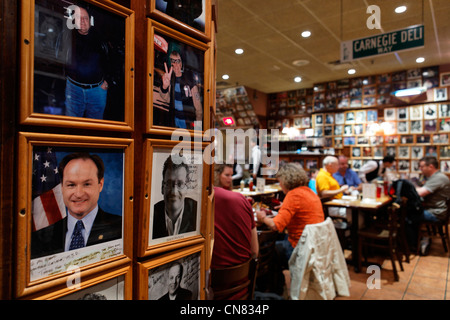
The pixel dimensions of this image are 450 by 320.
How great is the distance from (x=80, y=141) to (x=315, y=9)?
4.74 meters

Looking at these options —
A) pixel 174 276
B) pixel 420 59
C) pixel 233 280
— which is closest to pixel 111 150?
pixel 174 276

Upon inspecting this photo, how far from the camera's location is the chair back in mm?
2609

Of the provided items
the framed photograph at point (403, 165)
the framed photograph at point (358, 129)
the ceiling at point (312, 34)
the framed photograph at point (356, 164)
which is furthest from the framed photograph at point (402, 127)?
the ceiling at point (312, 34)

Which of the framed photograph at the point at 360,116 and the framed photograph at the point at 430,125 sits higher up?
the framed photograph at the point at 360,116

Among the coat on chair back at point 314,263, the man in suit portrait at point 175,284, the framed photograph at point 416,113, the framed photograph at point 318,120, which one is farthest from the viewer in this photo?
the framed photograph at point 318,120

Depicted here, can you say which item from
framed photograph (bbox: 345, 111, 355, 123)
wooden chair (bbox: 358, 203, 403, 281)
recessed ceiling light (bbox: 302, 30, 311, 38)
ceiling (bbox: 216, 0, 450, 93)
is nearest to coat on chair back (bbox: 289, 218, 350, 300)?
wooden chair (bbox: 358, 203, 403, 281)

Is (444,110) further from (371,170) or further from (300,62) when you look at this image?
(300,62)

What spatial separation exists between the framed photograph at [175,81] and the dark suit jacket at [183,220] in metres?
0.25

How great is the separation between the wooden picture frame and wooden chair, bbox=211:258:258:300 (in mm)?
1407

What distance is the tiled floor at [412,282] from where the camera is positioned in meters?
3.23

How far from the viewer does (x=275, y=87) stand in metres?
9.53

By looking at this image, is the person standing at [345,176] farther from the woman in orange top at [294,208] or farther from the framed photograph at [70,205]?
the framed photograph at [70,205]

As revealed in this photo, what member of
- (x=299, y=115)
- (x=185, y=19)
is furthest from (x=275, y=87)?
(x=185, y=19)

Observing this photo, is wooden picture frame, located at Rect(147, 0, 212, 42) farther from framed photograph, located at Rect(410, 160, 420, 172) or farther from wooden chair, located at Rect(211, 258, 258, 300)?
framed photograph, located at Rect(410, 160, 420, 172)
